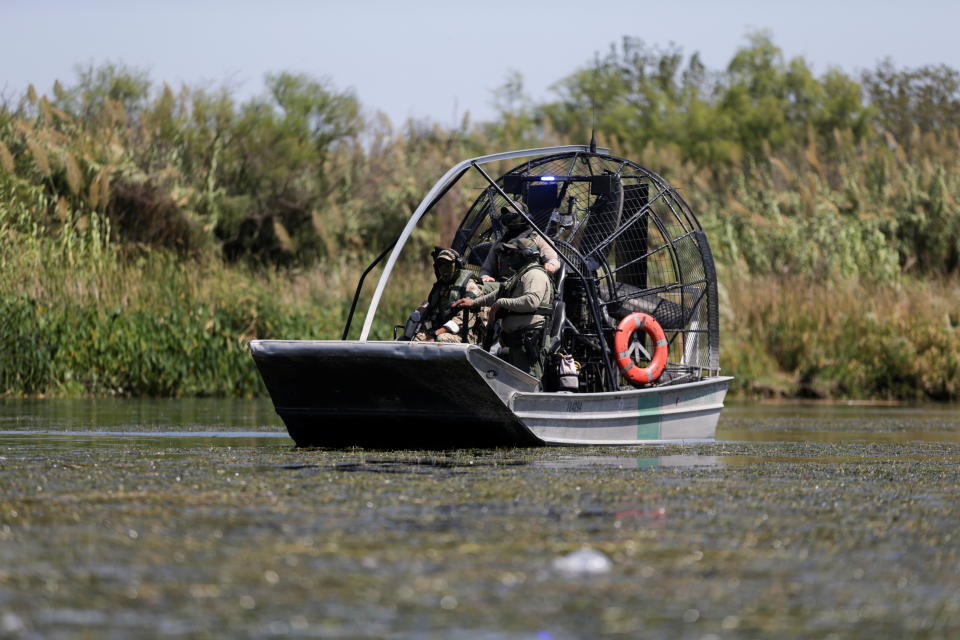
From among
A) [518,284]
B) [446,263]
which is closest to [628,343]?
[518,284]

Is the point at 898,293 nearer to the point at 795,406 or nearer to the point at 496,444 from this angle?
the point at 795,406

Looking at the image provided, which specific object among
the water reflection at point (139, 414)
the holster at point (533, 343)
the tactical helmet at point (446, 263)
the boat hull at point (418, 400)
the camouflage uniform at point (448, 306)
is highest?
the tactical helmet at point (446, 263)

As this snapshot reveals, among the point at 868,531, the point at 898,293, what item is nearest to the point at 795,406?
the point at 898,293

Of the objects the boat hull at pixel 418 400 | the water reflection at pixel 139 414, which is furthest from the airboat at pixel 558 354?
the water reflection at pixel 139 414

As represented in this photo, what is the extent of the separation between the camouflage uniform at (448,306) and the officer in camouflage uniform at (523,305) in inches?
8.0

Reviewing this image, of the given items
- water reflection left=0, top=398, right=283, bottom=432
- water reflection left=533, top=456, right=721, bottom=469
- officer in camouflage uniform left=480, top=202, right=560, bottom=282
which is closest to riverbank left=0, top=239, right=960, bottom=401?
water reflection left=0, top=398, right=283, bottom=432

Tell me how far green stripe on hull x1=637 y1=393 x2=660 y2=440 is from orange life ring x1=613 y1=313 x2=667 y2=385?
0.63 ft

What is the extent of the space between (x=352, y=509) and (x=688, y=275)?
7.91 m

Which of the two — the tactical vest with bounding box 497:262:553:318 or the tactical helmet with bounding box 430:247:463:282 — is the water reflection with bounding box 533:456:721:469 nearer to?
the tactical vest with bounding box 497:262:553:318

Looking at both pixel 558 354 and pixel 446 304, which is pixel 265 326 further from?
pixel 558 354

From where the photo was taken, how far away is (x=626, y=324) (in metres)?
14.6

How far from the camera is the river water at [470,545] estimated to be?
5738 millimetres

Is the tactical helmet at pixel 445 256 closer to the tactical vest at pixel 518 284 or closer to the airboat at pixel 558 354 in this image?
the airboat at pixel 558 354

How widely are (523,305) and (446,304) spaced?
0.72 m
